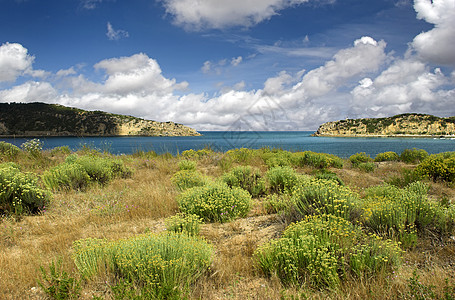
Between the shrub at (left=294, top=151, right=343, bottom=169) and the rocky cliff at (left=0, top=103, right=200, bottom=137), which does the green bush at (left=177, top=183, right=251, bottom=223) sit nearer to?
the shrub at (left=294, top=151, right=343, bottom=169)

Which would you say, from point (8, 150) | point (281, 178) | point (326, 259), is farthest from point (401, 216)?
point (8, 150)

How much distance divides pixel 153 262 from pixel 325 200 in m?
3.33

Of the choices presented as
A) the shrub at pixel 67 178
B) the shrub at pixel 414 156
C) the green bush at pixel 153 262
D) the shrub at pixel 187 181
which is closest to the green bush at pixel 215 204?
the shrub at pixel 187 181

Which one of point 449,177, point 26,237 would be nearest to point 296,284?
point 26,237

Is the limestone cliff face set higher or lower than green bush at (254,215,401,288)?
higher

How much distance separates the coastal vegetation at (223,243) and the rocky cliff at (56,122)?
67284 mm

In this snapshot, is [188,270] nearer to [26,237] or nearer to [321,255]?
[321,255]

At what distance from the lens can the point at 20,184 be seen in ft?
21.1

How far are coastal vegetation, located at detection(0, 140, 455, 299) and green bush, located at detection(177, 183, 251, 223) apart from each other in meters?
0.04

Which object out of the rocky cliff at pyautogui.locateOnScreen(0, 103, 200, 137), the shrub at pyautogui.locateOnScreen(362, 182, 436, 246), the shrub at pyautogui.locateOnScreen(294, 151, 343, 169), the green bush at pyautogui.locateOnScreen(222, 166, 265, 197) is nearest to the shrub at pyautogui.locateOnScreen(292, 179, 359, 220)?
the shrub at pyautogui.locateOnScreen(362, 182, 436, 246)

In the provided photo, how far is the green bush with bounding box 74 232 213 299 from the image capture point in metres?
3.08

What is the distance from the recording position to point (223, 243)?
15.1 feet

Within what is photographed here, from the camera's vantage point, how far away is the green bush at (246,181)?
8336 millimetres

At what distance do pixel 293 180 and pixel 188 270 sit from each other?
577cm
